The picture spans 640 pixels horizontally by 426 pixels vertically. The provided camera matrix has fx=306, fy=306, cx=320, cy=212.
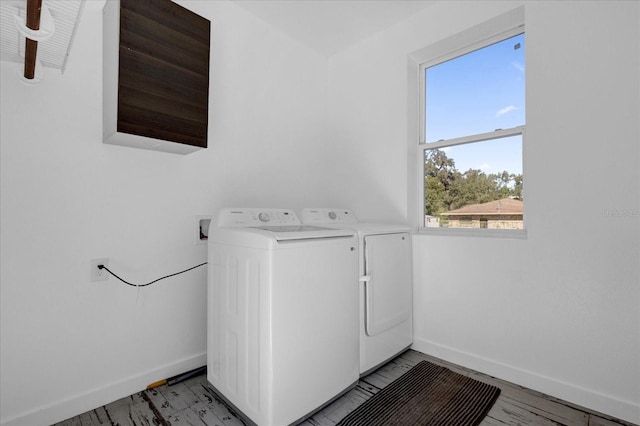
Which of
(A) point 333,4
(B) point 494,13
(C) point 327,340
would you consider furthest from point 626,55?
(C) point 327,340

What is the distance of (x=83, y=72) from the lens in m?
1.65

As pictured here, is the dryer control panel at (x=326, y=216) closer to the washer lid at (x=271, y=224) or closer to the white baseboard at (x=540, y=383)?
the washer lid at (x=271, y=224)

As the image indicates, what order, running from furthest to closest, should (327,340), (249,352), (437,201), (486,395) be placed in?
(437,201) → (486,395) → (327,340) → (249,352)

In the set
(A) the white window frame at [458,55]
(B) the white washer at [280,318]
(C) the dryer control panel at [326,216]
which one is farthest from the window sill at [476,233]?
(B) the white washer at [280,318]

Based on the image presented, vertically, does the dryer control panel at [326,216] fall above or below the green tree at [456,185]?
below

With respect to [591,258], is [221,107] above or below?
above

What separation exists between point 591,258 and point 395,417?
4.52ft

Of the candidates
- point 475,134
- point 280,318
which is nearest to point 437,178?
point 475,134

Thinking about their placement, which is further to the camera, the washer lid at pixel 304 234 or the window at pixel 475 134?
the window at pixel 475 134

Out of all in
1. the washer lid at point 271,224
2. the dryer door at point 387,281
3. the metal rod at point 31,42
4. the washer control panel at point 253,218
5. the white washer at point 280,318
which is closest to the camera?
the metal rod at point 31,42

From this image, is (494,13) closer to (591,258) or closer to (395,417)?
(591,258)

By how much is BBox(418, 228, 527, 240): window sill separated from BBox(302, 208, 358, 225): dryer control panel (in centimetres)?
61

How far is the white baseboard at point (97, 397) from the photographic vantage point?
148cm

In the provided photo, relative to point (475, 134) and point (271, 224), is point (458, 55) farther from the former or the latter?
point (271, 224)
